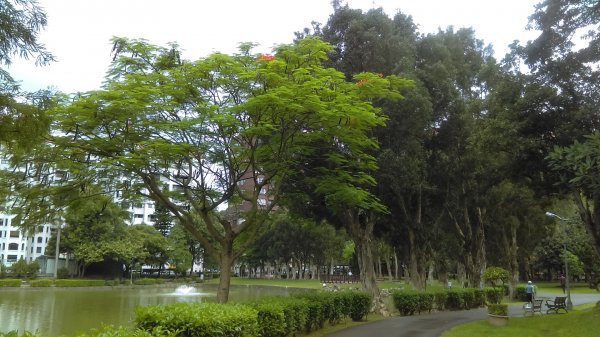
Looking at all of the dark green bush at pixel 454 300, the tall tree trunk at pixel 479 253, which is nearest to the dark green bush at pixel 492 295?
the tall tree trunk at pixel 479 253

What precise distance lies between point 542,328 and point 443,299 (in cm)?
887

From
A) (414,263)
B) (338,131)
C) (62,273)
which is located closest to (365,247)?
(414,263)

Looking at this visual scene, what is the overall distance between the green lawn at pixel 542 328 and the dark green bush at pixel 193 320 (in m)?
8.66

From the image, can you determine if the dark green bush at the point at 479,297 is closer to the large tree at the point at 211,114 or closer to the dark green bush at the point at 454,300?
the dark green bush at the point at 454,300

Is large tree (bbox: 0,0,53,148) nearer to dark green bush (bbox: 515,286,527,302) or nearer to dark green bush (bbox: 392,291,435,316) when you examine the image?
dark green bush (bbox: 392,291,435,316)

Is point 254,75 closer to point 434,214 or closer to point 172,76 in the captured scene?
point 172,76

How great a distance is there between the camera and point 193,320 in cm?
738

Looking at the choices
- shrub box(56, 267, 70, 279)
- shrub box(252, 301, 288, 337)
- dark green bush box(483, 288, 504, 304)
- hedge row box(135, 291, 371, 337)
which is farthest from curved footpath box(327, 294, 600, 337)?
shrub box(56, 267, 70, 279)

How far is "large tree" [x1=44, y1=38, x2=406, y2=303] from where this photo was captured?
12016mm

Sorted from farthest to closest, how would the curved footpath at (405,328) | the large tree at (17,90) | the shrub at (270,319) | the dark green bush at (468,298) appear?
the dark green bush at (468,298)
the curved footpath at (405,328)
the shrub at (270,319)
the large tree at (17,90)

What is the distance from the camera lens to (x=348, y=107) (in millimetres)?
12234

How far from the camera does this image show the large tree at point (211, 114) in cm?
1202

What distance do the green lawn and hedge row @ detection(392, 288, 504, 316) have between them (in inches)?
176

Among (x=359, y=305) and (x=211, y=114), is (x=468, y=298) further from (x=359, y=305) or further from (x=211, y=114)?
(x=211, y=114)
